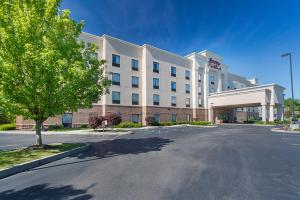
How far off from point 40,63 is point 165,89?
30937 mm

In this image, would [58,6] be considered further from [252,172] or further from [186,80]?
[186,80]

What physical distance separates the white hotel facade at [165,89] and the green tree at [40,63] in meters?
17.4

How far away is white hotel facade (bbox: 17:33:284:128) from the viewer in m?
31.4

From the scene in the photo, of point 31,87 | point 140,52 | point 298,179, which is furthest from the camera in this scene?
point 140,52

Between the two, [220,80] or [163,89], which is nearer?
[163,89]

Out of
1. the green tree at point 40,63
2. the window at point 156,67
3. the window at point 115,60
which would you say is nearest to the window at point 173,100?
the window at point 156,67

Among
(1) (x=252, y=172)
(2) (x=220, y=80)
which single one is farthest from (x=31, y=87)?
(2) (x=220, y=80)

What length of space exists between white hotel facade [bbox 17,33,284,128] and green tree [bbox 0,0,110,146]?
57.0ft

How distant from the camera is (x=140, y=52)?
36.2m

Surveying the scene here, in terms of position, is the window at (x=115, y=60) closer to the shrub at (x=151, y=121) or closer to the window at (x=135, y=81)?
the window at (x=135, y=81)

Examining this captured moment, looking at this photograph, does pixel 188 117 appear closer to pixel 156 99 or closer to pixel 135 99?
pixel 156 99

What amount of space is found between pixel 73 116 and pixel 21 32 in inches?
857

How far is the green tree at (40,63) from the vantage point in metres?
9.22

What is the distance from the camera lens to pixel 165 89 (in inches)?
1539
